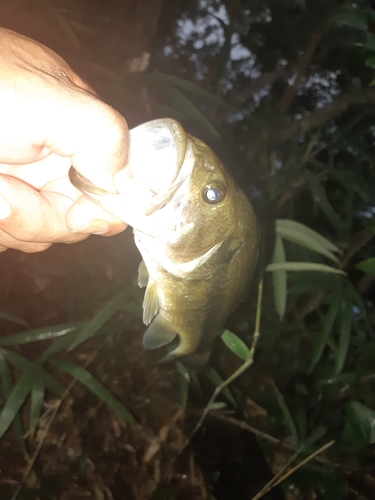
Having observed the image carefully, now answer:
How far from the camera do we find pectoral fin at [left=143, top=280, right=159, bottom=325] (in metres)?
1.26

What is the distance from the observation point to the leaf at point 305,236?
1.83 meters

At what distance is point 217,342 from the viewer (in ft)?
8.16

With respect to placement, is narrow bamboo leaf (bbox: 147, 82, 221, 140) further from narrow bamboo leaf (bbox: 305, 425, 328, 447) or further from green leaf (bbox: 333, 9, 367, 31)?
narrow bamboo leaf (bbox: 305, 425, 328, 447)

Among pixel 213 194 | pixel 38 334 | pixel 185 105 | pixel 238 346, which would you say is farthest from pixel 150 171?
pixel 38 334

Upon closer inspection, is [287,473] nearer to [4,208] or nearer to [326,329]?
[326,329]

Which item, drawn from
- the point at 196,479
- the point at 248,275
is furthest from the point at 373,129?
the point at 196,479

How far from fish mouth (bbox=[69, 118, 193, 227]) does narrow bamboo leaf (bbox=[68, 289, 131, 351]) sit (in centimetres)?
102

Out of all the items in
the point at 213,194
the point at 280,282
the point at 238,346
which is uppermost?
the point at 213,194

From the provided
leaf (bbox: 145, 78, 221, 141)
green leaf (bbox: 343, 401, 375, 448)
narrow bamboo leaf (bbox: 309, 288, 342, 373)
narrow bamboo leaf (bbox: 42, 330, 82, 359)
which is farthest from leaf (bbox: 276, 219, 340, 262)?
narrow bamboo leaf (bbox: 42, 330, 82, 359)

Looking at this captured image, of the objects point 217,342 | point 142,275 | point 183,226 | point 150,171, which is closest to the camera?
point 150,171

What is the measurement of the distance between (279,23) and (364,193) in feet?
5.72

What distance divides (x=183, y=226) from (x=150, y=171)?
0.19 m

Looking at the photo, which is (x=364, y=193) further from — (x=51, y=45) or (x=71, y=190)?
(x=51, y=45)

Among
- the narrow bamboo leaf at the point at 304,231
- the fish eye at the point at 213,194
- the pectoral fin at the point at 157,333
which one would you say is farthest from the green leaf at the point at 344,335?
the fish eye at the point at 213,194
